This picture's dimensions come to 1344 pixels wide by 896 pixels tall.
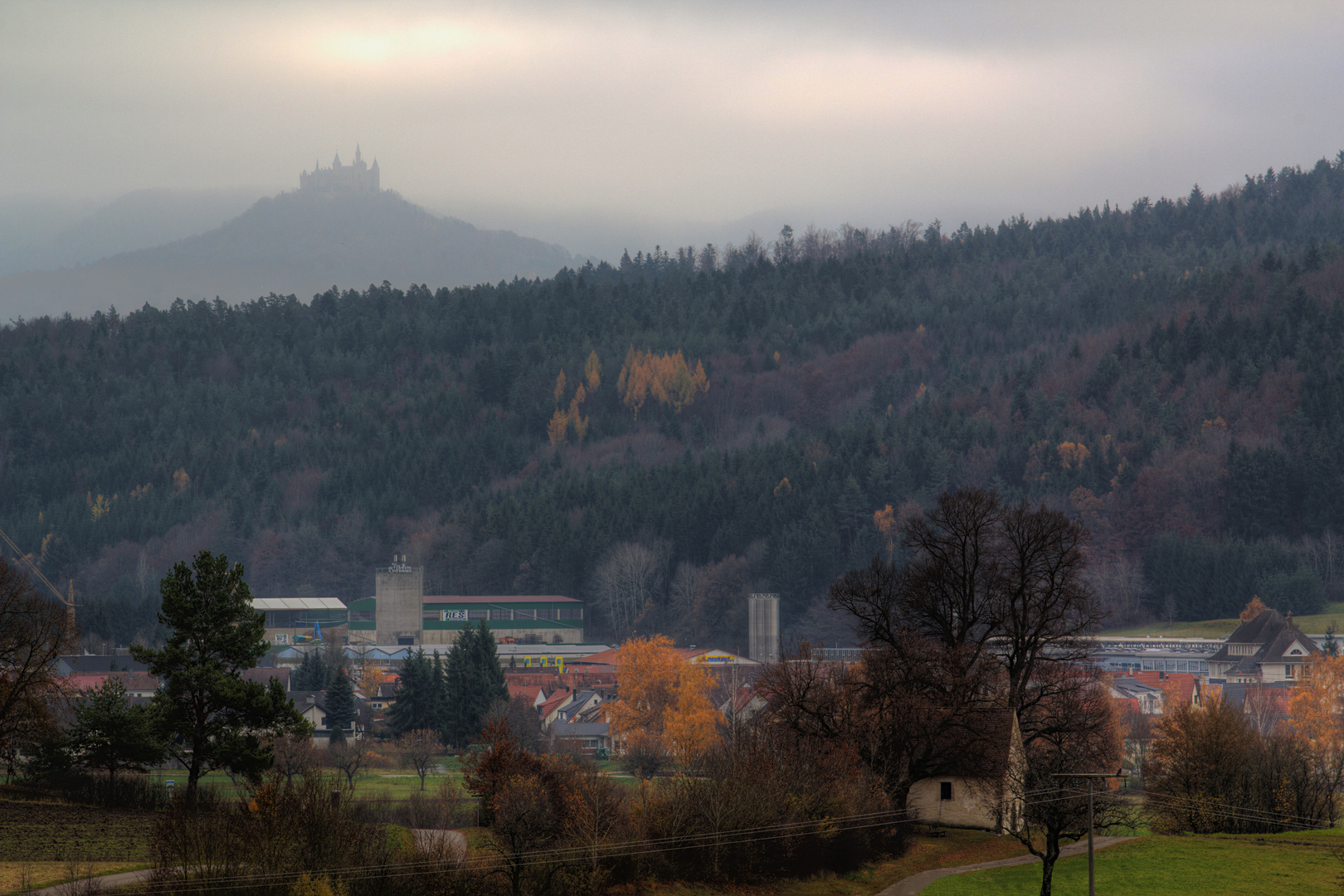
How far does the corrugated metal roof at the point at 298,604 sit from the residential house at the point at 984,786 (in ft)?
462

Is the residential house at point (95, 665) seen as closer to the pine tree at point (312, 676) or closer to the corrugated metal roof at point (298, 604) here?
the pine tree at point (312, 676)

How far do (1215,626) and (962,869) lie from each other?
109833mm

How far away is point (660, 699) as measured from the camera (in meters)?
103

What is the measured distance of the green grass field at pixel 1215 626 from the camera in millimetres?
140125

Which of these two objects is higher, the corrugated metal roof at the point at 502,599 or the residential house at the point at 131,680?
the corrugated metal roof at the point at 502,599

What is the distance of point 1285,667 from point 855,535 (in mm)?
70340

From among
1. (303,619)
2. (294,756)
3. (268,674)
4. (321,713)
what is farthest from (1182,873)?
(303,619)

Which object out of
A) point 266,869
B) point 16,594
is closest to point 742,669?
point 16,594

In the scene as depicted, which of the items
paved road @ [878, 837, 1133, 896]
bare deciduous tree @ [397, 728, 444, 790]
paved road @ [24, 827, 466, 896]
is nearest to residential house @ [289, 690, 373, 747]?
bare deciduous tree @ [397, 728, 444, 790]

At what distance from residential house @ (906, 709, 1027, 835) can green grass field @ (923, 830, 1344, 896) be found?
3.55 meters

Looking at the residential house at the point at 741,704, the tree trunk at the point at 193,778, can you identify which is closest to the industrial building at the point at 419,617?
the residential house at the point at 741,704

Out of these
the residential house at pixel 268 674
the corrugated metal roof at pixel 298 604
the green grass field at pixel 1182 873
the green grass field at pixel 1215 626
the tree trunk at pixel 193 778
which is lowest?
the green grass field at pixel 1182 873

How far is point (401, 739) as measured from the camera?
319 ft

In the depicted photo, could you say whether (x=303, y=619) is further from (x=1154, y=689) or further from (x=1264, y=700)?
(x=1264, y=700)
